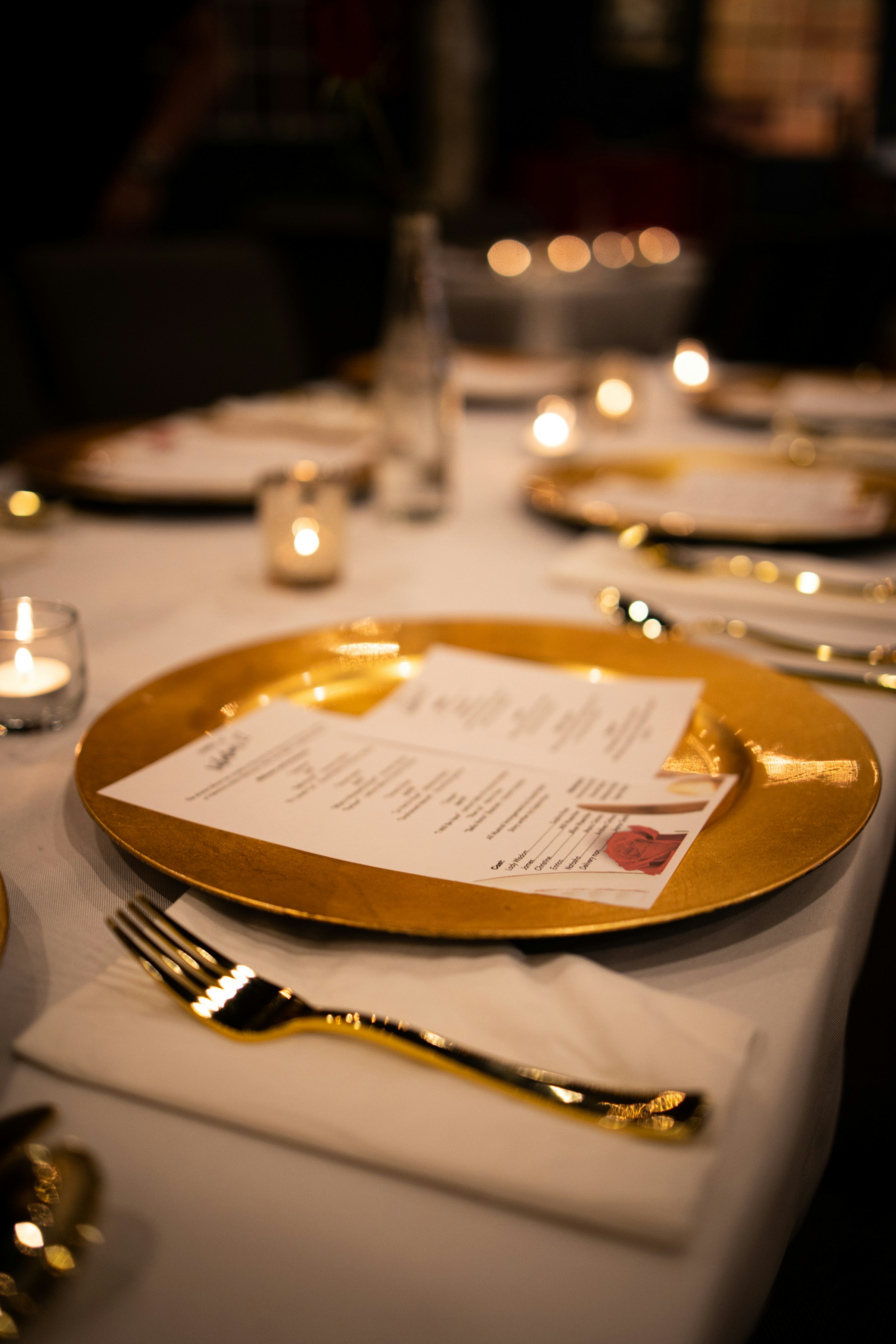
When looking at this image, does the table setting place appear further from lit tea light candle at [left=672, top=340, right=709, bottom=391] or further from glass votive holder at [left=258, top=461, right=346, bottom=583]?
lit tea light candle at [left=672, top=340, right=709, bottom=391]

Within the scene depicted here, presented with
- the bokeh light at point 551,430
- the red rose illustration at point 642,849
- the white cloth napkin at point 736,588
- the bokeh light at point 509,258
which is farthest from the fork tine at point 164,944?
the bokeh light at point 509,258

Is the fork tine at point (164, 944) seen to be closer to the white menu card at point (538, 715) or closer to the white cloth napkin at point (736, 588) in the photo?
the white menu card at point (538, 715)

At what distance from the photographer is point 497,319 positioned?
2.91 meters

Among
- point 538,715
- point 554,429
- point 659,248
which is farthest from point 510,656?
point 659,248

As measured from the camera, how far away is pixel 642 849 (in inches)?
17.3

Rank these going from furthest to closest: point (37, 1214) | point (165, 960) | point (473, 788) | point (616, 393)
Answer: point (616, 393), point (473, 788), point (165, 960), point (37, 1214)

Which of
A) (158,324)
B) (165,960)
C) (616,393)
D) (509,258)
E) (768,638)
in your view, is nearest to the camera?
(165,960)

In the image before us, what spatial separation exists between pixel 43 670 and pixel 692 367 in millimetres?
1224

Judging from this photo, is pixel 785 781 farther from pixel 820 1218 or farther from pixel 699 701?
pixel 820 1218

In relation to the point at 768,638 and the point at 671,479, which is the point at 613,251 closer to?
the point at 671,479

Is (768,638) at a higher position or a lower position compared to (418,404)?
lower

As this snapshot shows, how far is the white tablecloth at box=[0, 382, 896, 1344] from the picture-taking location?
0.27 metres

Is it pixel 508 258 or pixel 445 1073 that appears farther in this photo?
pixel 508 258

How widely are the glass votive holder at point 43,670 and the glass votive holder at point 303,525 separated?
25 centimetres
